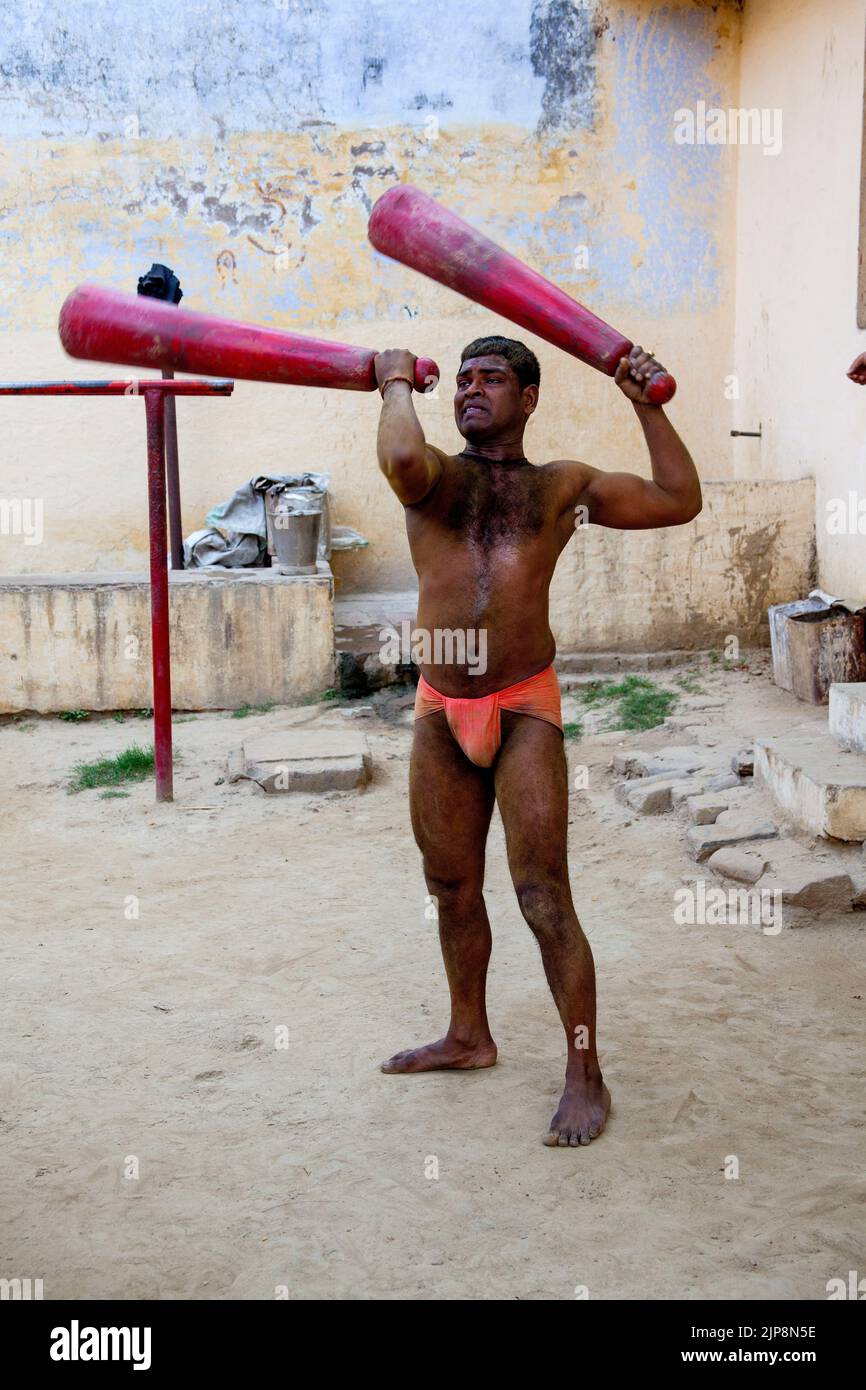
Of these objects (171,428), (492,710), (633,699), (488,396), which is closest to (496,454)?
(488,396)

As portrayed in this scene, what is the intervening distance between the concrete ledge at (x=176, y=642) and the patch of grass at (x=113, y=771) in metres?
0.99

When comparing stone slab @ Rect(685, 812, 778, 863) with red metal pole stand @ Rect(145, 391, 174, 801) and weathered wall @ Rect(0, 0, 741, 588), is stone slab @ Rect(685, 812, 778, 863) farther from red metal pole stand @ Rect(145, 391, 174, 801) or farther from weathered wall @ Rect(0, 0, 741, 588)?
weathered wall @ Rect(0, 0, 741, 588)

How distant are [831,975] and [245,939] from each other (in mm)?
1977

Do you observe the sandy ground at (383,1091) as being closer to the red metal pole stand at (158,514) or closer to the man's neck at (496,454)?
the red metal pole stand at (158,514)

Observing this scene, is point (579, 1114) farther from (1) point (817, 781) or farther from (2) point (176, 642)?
(2) point (176, 642)

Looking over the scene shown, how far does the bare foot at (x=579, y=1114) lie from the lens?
3152 mm

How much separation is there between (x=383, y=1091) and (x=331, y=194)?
7.63 meters

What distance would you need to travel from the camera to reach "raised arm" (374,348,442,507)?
302cm

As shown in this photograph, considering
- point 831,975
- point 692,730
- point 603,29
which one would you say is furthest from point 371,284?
point 831,975

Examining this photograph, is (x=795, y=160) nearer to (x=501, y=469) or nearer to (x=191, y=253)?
(x=191, y=253)

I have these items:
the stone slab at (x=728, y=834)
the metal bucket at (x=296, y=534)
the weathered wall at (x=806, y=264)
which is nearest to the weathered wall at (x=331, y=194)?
the weathered wall at (x=806, y=264)

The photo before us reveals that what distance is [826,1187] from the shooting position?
115 inches

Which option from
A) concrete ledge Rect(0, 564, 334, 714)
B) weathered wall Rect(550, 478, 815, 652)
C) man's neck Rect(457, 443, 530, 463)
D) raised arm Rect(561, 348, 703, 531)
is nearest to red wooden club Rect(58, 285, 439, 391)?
man's neck Rect(457, 443, 530, 463)

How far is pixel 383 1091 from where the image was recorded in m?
3.48
